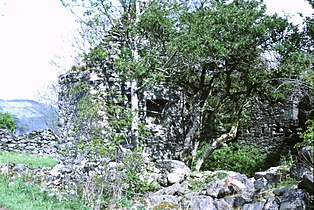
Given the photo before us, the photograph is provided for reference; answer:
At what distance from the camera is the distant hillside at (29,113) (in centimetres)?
1614

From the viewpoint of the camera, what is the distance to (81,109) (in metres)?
8.98

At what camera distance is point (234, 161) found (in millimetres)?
12609

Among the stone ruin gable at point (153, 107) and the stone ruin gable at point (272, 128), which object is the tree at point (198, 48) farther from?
the stone ruin gable at point (272, 128)

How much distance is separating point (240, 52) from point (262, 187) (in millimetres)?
4271

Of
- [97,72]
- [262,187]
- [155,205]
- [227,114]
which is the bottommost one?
[155,205]

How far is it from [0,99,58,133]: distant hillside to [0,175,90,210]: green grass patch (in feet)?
25.0

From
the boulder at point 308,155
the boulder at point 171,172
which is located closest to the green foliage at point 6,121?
the boulder at point 171,172

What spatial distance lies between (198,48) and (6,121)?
44.4 feet

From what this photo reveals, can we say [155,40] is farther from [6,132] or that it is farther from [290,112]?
[6,132]

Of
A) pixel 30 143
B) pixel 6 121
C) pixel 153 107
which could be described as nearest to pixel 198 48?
pixel 153 107

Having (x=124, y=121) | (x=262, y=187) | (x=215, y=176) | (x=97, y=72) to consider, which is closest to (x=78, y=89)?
(x=97, y=72)

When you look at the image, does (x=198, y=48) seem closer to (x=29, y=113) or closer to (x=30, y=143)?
(x=30, y=143)

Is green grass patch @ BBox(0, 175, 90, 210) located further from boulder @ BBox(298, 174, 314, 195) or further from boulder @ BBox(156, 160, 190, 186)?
boulder @ BBox(298, 174, 314, 195)

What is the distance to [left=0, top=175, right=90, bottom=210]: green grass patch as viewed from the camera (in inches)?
247
